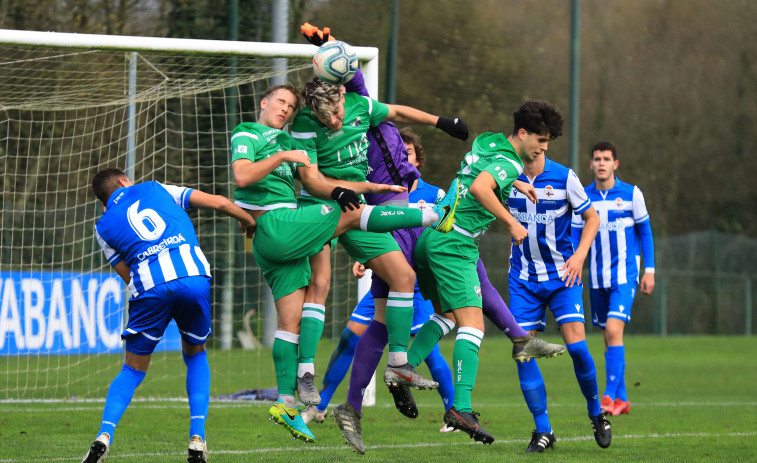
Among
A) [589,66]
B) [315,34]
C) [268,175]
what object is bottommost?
[268,175]

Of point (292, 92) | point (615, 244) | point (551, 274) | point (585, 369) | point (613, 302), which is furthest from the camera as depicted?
point (615, 244)

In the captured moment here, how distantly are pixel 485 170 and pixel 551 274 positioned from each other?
4.78ft

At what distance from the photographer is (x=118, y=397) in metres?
5.76

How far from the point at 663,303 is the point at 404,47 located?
10.2 m

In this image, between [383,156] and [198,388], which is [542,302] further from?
[198,388]

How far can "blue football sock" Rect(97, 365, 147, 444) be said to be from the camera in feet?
18.5

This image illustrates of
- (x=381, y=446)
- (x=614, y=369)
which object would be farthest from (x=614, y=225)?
(x=381, y=446)

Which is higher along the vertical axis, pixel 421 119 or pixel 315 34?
pixel 315 34

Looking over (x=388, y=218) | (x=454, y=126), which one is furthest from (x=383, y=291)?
(x=454, y=126)

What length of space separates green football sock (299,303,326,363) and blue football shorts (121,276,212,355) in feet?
2.03

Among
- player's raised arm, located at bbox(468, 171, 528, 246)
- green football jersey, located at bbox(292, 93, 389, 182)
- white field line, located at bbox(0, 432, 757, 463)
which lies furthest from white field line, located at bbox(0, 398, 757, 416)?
player's raised arm, located at bbox(468, 171, 528, 246)

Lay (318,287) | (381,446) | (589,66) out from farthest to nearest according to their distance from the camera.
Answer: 1. (589,66)
2. (381,446)
3. (318,287)

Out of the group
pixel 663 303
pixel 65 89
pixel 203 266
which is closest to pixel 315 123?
pixel 203 266

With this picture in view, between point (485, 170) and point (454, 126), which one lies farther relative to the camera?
point (454, 126)
